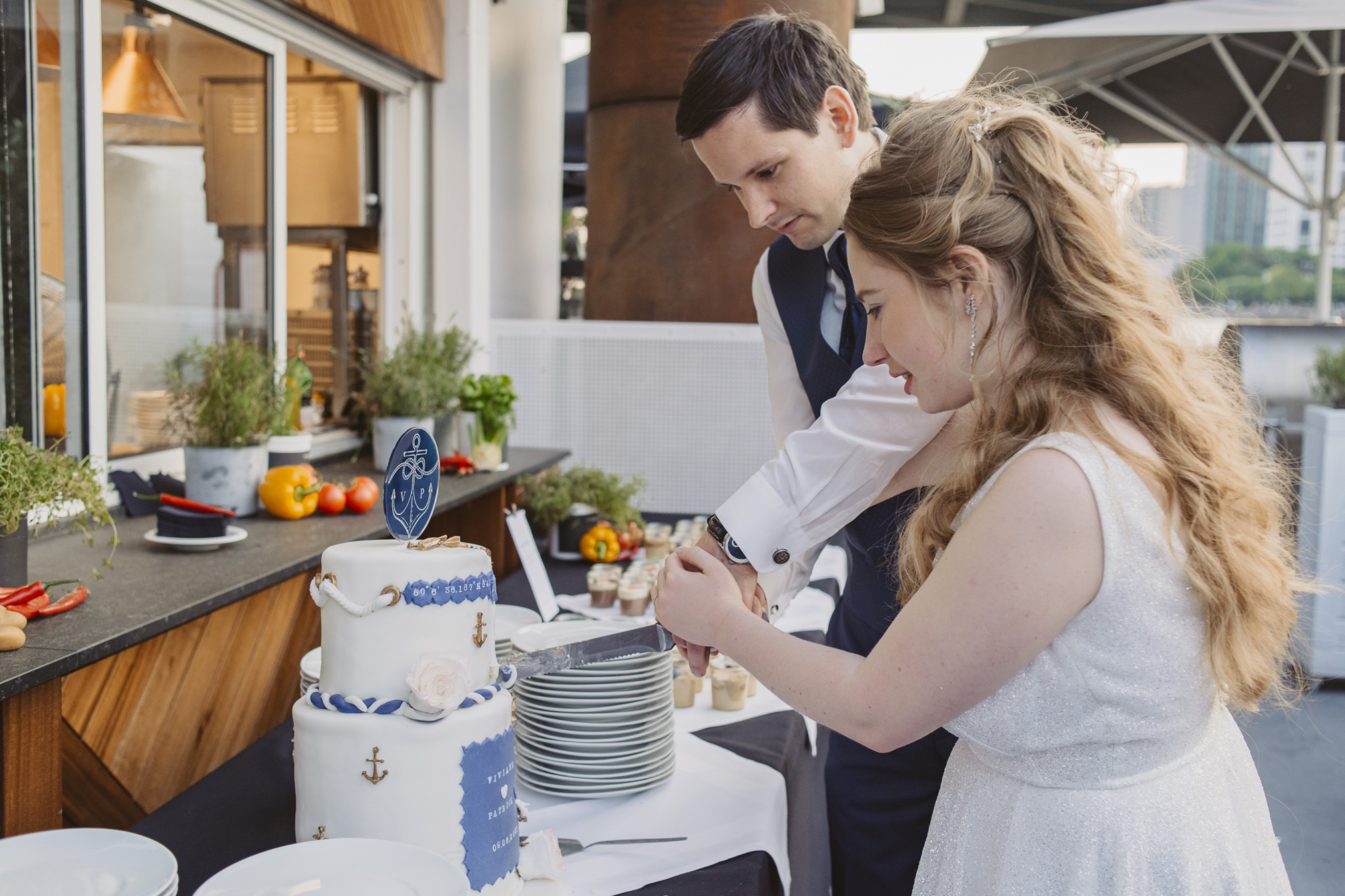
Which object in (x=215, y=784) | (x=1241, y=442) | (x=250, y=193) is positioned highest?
(x=250, y=193)

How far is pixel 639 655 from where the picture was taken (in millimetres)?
1391

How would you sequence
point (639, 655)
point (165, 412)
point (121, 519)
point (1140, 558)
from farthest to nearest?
point (165, 412) → point (121, 519) → point (639, 655) → point (1140, 558)

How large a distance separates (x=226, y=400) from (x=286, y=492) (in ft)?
0.77

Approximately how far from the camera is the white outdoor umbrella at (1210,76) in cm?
459

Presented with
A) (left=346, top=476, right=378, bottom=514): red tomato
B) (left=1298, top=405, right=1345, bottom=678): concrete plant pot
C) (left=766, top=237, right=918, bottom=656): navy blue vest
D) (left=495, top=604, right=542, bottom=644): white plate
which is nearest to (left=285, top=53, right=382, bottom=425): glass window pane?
(left=346, top=476, right=378, bottom=514): red tomato

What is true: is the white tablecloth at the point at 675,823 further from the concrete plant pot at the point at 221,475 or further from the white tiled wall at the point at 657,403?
the white tiled wall at the point at 657,403

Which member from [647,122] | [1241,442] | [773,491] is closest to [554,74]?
[647,122]

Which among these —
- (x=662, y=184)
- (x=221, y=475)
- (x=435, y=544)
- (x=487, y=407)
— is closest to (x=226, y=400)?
(x=221, y=475)

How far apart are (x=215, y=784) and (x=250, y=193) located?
1.86 metres

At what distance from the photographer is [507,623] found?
1.70 meters

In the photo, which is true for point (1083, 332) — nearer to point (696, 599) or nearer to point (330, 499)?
point (696, 599)

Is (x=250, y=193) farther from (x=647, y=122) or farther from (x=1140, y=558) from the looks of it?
(x=1140, y=558)

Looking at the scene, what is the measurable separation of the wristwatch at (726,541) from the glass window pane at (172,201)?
1432 mm

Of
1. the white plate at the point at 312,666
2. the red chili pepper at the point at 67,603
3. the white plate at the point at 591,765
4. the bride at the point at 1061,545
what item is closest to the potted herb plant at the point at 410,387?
the red chili pepper at the point at 67,603
